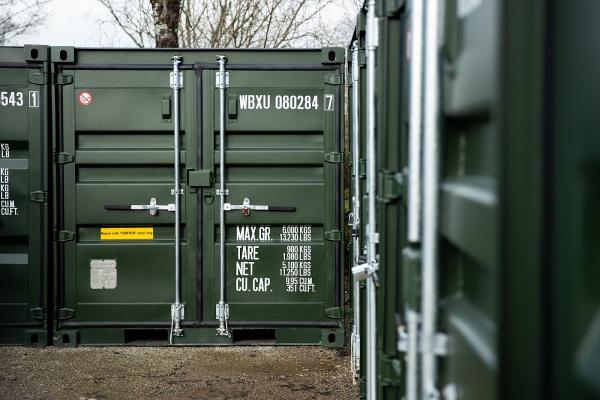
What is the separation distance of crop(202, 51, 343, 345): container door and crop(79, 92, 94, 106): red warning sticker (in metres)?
1.02

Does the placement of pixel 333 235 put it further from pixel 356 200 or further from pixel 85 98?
pixel 85 98

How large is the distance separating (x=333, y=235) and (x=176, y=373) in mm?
1779

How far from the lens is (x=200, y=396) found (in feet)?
19.1

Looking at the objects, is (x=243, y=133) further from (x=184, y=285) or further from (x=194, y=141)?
(x=184, y=285)

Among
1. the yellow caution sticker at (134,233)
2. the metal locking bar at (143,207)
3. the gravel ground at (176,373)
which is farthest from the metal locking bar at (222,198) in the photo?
the yellow caution sticker at (134,233)

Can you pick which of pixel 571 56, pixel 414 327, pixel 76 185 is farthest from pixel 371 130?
pixel 76 185

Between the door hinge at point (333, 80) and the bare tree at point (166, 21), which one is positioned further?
the bare tree at point (166, 21)

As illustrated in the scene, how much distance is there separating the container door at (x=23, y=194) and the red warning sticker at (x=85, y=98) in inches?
11.7

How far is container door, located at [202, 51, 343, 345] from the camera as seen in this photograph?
6926 mm

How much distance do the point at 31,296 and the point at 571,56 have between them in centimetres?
627

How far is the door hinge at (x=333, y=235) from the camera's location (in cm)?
695

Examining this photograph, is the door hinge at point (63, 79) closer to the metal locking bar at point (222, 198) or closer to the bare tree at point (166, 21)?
the metal locking bar at point (222, 198)

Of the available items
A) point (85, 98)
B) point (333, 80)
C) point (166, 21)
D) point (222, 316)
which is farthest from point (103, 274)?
point (166, 21)

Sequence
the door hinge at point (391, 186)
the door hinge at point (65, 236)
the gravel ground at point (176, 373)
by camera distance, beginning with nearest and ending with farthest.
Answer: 1. the door hinge at point (391, 186)
2. the gravel ground at point (176, 373)
3. the door hinge at point (65, 236)
